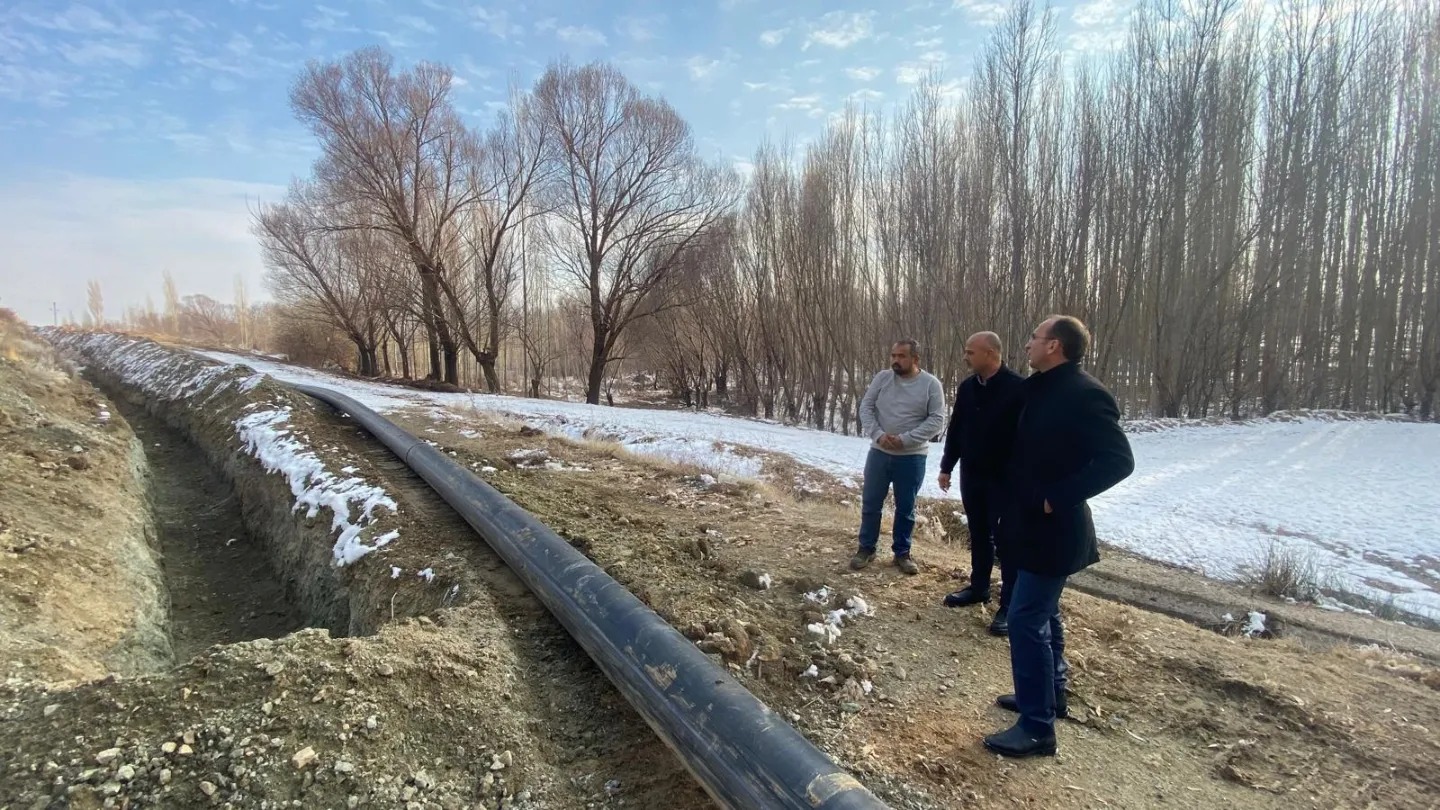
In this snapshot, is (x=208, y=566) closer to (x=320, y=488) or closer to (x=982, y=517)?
(x=320, y=488)

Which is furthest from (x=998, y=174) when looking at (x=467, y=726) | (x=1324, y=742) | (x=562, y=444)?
(x=467, y=726)

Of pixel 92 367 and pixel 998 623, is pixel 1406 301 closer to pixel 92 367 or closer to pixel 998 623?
pixel 998 623

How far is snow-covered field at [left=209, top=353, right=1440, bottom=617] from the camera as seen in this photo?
8.53m

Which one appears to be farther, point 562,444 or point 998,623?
point 562,444

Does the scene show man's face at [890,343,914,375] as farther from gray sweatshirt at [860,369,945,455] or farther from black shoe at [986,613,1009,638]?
black shoe at [986,613,1009,638]

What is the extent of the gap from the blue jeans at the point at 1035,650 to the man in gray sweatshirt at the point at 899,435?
1.69 m

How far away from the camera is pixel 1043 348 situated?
3068 millimetres

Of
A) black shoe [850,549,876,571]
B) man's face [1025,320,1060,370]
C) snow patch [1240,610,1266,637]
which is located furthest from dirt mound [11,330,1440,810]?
man's face [1025,320,1060,370]

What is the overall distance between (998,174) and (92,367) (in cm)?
3180

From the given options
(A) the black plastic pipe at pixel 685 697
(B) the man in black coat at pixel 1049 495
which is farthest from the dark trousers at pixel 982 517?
(A) the black plastic pipe at pixel 685 697

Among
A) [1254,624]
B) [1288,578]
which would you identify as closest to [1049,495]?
[1254,624]

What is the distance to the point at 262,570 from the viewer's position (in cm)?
689

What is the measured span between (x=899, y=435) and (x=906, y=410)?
20 cm

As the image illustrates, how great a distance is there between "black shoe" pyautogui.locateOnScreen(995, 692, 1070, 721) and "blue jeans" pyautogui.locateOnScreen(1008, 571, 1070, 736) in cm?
40
